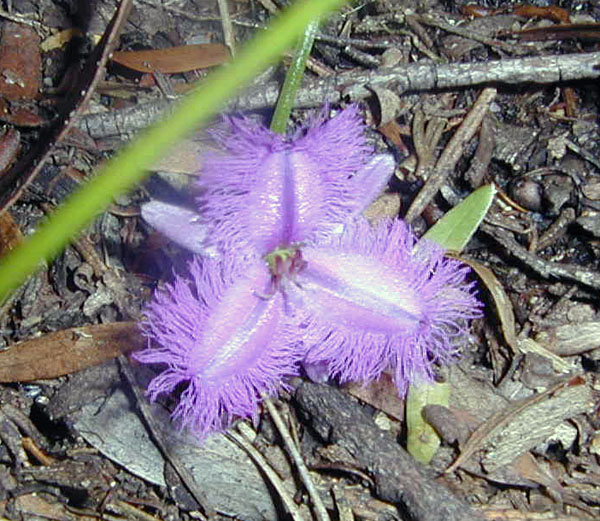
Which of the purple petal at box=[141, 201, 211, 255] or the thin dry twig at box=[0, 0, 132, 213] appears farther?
the purple petal at box=[141, 201, 211, 255]

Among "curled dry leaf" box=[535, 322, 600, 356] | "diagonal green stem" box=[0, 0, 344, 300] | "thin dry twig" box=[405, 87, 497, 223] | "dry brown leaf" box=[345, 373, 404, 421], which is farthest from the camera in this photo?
"thin dry twig" box=[405, 87, 497, 223]

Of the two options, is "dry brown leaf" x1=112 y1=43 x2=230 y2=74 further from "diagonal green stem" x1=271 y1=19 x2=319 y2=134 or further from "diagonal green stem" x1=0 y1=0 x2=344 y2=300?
"diagonal green stem" x1=0 y1=0 x2=344 y2=300

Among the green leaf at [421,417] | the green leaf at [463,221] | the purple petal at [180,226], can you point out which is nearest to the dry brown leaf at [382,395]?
the green leaf at [421,417]

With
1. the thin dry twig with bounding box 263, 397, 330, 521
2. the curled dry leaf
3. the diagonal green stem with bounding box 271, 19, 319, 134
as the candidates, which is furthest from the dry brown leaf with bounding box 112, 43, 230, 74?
the curled dry leaf

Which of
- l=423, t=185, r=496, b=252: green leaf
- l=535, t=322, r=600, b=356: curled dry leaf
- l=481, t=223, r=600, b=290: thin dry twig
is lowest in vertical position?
l=535, t=322, r=600, b=356: curled dry leaf

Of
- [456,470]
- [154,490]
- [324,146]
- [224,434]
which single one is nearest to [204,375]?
[224,434]

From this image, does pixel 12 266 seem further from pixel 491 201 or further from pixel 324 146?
pixel 491 201
